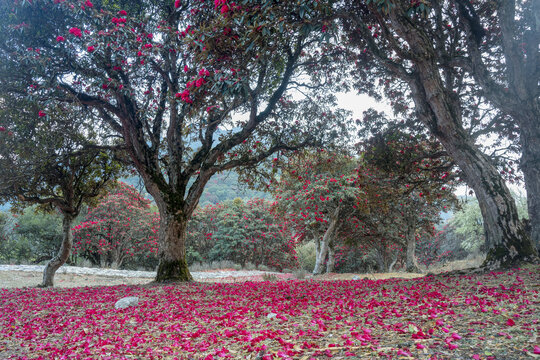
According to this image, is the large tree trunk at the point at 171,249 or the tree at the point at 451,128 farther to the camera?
the large tree trunk at the point at 171,249

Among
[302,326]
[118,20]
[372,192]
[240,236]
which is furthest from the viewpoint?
[240,236]

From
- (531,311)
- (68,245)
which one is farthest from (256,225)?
(531,311)

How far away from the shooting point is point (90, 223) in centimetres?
1759

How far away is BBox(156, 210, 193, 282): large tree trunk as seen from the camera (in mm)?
8016

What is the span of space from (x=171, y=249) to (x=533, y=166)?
8494 mm

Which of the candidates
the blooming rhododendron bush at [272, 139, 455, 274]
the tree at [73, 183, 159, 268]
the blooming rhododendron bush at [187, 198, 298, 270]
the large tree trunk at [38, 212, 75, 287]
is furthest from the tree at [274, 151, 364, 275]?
the tree at [73, 183, 159, 268]

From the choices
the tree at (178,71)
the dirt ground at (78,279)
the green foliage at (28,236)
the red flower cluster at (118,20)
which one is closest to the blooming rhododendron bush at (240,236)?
the dirt ground at (78,279)

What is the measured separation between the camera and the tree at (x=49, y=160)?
7.76m

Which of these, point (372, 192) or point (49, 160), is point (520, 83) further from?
point (49, 160)

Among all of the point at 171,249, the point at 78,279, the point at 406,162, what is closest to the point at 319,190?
the point at 406,162

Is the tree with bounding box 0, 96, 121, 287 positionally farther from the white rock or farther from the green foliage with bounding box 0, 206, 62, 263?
the green foliage with bounding box 0, 206, 62, 263

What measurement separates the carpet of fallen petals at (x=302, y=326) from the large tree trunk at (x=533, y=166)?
73.8 inches

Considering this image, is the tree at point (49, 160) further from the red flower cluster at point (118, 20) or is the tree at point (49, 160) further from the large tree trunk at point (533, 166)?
the large tree trunk at point (533, 166)

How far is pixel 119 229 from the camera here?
769 inches
